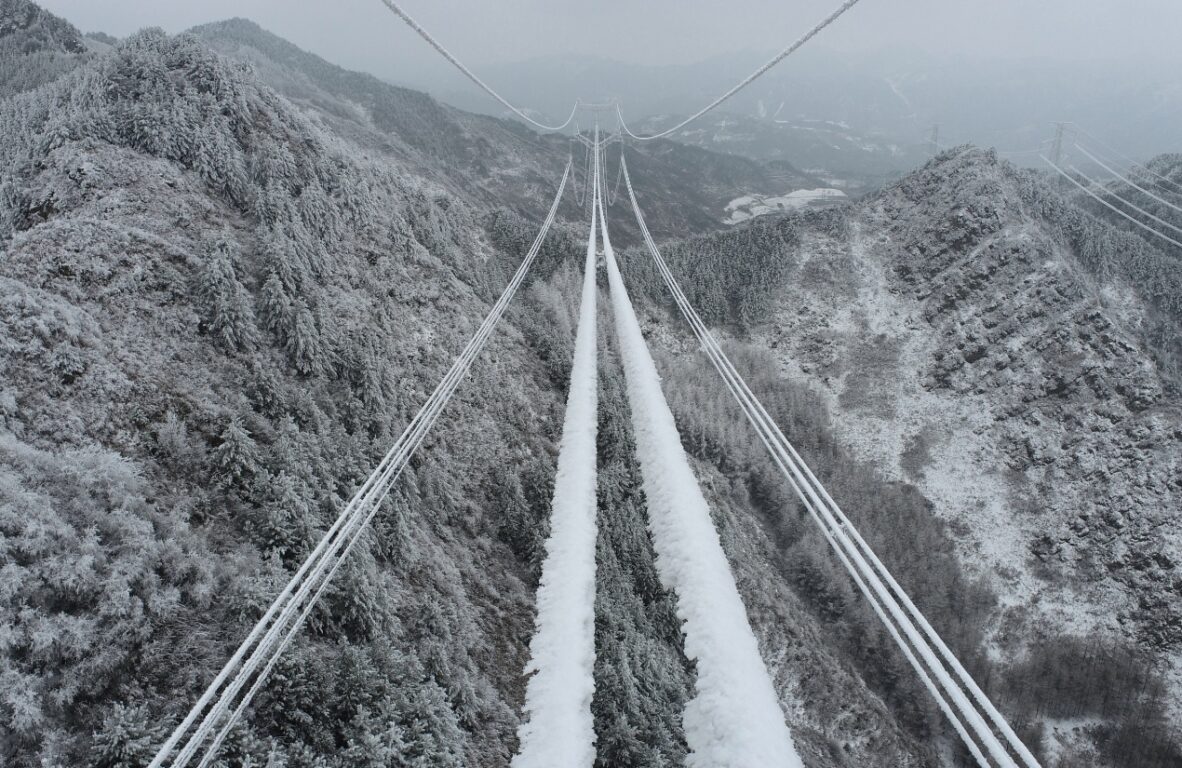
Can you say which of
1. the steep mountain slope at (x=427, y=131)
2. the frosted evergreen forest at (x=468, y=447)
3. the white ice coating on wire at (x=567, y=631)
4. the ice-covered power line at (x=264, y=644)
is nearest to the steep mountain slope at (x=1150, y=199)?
the frosted evergreen forest at (x=468, y=447)

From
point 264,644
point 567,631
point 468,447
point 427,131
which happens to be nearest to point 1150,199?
point 468,447

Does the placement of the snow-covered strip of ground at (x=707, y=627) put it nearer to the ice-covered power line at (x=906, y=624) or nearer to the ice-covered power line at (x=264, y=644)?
the ice-covered power line at (x=906, y=624)

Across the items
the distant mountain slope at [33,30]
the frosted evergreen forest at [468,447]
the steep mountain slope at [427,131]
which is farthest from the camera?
the steep mountain slope at [427,131]

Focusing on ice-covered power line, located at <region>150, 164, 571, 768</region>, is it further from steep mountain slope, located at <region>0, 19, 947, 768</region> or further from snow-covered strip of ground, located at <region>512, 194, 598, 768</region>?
snow-covered strip of ground, located at <region>512, 194, 598, 768</region>


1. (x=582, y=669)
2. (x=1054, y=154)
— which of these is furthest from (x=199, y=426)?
(x=1054, y=154)

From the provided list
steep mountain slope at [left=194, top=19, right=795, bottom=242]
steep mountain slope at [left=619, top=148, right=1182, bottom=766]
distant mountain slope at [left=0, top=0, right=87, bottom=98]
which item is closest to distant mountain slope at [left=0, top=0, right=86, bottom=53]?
distant mountain slope at [left=0, top=0, right=87, bottom=98]
